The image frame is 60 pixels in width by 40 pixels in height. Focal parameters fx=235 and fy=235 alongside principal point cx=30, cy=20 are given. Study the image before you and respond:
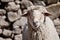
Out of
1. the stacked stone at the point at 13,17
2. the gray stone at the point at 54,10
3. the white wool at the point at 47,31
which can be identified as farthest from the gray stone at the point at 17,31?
the white wool at the point at 47,31

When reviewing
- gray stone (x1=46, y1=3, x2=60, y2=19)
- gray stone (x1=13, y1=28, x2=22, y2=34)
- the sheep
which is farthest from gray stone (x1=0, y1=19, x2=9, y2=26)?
the sheep

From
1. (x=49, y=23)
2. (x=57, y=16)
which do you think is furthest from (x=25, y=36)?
(x=57, y=16)

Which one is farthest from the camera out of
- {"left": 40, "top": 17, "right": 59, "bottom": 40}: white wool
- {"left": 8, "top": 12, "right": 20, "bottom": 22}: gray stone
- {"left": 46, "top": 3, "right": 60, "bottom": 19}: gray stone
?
{"left": 46, "top": 3, "right": 60, "bottom": 19}: gray stone

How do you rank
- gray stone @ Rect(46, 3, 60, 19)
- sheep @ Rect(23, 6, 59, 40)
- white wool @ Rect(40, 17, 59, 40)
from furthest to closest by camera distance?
gray stone @ Rect(46, 3, 60, 19) < white wool @ Rect(40, 17, 59, 40) < sheep @ Rect(23, 6, 59, 40)

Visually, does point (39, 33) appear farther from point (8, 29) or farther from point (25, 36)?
point (8, 29)

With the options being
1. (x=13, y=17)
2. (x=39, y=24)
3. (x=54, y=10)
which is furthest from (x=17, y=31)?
(x=39, y=24)

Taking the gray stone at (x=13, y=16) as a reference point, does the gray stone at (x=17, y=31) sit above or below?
below

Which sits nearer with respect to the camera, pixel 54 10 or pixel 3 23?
pixel 3 23

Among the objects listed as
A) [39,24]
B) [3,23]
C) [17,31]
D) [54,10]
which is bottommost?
[17,31]

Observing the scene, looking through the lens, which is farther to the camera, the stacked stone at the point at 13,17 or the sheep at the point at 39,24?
the stacked stone at the point at 13,17

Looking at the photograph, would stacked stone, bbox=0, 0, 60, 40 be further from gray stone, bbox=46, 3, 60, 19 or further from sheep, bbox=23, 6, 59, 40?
sheep, bbox=23, 6, 59, 40

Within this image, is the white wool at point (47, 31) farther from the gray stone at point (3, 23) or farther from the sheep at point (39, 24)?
the gray stone at point (3, 23)

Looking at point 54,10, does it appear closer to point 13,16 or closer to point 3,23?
point 13,16

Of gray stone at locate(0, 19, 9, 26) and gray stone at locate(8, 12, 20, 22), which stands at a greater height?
gray stone at locate(8, 12, 20, 22)
